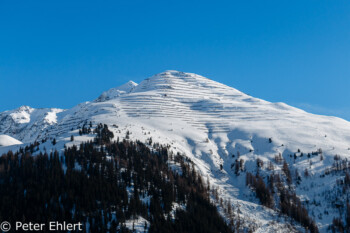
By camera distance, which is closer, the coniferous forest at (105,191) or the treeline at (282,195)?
the coniferous forest at (105,191)

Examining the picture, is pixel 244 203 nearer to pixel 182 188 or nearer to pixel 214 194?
pixel 214 194

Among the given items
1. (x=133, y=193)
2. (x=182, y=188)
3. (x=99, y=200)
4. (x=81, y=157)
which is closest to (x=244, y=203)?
(x=182, y=188)

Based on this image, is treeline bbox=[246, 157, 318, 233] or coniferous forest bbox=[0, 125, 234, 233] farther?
treeline bbox=[246, 157, 318, 233]

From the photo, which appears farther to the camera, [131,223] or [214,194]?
[214,194]

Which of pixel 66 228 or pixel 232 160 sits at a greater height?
pixel 232 160

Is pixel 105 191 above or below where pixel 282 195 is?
above

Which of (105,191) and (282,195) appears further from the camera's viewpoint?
(282,195)

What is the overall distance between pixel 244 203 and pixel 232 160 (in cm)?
4362

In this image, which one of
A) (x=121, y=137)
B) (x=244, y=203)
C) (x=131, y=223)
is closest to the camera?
(x=131, y=223)

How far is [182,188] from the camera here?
458ft

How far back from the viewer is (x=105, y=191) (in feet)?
402

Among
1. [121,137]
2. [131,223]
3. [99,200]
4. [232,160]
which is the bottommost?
[131,223]

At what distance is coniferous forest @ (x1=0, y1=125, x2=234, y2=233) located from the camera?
10956 cm

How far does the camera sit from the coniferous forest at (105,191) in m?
110
